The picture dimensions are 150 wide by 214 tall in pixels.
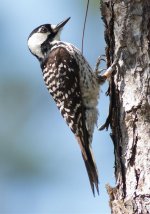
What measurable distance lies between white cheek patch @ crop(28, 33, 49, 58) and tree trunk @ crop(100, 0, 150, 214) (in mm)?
1492

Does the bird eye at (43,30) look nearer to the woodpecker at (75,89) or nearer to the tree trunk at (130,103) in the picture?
the woodpecker at (75,89)

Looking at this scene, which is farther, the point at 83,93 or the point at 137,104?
the point at 83,93

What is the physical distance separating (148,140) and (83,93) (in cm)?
132

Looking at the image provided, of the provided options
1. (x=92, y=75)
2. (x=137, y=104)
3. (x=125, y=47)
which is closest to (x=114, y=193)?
(x=137, y=104)

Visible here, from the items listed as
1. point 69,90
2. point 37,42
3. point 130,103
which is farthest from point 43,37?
point 130,103

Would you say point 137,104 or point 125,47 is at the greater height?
point 125,47

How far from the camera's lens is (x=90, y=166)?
4684mm

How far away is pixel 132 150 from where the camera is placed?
12.8ft

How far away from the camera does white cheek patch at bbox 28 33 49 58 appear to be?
5696 millimetres

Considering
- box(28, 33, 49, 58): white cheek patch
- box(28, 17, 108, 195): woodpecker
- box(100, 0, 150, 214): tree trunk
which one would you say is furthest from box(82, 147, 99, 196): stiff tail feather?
box(28, 33, 49, 58): white cheek patch

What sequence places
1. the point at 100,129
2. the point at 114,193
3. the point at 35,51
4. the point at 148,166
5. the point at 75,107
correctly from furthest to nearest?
the point at 35,51
the point at 75,107
the point at 100,129
the point at 114,193
the point at 148,166

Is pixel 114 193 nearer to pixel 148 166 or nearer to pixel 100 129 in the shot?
pixel 148 166

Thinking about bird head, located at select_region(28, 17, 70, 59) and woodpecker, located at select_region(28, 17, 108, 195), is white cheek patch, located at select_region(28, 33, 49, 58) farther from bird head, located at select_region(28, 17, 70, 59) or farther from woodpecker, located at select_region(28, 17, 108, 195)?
woodpecker, located at select_region(28, 17, 108, 195)

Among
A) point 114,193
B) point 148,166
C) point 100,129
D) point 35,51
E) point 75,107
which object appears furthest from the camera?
point 35,51
